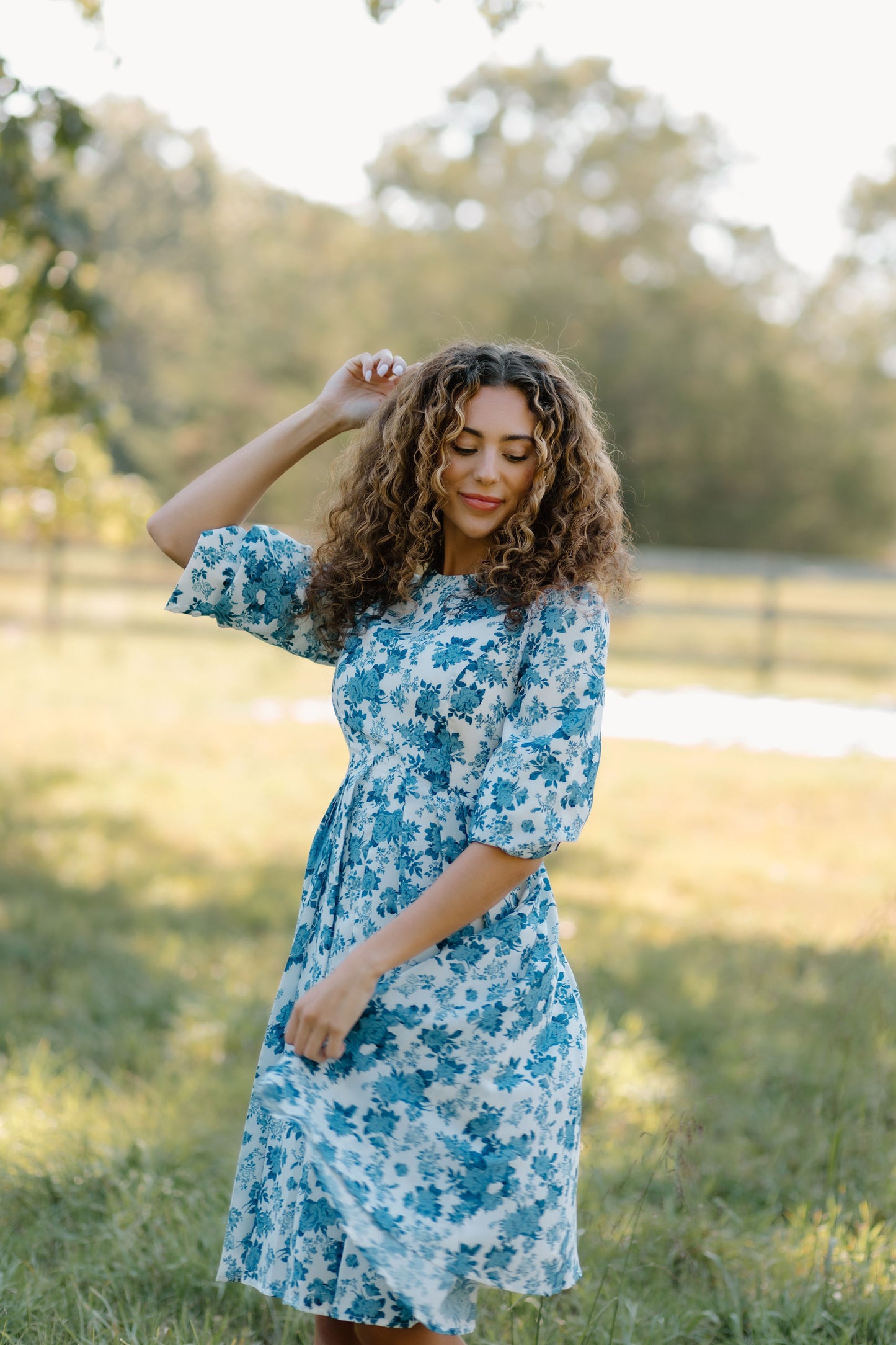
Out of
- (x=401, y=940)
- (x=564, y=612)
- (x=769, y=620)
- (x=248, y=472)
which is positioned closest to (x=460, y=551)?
(x=564, y=612)

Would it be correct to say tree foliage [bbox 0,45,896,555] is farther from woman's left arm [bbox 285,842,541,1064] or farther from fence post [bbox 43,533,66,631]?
woman's left arm [bbox 285,842,541,1064]

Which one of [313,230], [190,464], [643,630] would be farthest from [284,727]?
[313,230]

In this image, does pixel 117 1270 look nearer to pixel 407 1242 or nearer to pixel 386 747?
pixel 407 1242

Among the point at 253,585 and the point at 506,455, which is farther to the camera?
the point at 253,585

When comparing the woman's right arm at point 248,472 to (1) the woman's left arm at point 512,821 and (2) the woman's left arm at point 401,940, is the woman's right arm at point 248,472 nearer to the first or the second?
(1) the woman's left arm at point 512,821

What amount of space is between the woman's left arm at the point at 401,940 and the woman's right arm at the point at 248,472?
0.72 meters

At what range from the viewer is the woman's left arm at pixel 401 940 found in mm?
1707

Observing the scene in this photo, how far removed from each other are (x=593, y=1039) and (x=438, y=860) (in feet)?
7.51

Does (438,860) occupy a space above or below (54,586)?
below

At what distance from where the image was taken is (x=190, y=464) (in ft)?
90.4

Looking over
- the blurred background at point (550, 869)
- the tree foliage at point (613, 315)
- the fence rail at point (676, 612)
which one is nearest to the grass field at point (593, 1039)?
the blurred background at point (550, 869)

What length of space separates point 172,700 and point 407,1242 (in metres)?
9.18

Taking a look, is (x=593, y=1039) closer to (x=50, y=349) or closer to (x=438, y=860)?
(x=438, y=860)

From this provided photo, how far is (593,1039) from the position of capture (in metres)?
3.92
